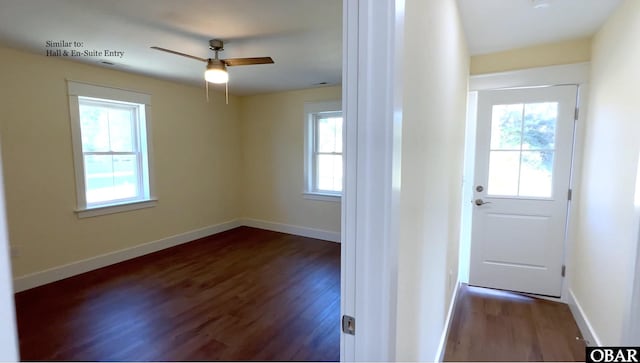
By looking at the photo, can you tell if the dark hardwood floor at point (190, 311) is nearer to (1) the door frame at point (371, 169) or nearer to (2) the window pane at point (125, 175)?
(2) the window pane at point (125, 175)

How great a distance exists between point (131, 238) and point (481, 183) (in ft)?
13.9

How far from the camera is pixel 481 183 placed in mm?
3211

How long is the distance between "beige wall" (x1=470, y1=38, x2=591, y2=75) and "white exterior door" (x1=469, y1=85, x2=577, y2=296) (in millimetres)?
240

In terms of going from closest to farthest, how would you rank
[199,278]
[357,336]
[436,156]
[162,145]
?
[357,336], [436,156], [199,278], [162,145]

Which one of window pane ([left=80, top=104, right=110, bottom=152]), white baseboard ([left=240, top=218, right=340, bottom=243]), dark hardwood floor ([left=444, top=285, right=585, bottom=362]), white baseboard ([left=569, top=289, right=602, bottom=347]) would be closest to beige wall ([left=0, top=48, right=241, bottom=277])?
window pane ([left=80, top=104, right=110, bottom=152])

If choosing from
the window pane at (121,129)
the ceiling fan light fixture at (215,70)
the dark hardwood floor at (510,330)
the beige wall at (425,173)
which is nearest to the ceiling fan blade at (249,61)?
the ceiling fan light fixture at (215,70)

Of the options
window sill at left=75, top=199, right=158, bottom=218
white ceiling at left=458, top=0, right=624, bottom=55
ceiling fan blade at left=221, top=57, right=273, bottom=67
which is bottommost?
window sill at left=75, top=199, right=158, bottom=218

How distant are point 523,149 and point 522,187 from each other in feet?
1.22

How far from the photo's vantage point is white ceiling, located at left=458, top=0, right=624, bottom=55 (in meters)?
2.17

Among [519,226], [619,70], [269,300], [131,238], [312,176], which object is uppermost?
[619,70]

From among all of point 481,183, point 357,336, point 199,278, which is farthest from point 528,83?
point 199,278

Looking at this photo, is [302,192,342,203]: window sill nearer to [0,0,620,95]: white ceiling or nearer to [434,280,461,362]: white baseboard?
[0,0,620,95]: white ceiling

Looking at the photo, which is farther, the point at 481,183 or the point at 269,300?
the point at 481,183

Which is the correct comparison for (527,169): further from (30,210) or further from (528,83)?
(30,210)
